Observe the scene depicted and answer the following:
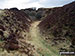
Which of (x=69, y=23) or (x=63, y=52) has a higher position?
(x=69, y=23)

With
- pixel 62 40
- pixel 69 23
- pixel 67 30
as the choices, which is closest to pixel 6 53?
pixel 62 40

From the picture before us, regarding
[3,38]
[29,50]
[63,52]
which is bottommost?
[63,52]

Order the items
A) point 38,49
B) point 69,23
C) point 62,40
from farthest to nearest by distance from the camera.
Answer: point 69,23
point 62,40
point 38,49

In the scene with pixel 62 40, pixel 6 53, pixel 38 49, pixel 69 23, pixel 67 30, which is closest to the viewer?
pixel 6 53

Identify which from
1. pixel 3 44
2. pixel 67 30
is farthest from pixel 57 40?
pixel 3 44

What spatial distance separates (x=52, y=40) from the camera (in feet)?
73.4

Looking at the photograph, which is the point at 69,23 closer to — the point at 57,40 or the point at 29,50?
the point at 57,40

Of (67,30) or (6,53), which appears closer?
(6,53)

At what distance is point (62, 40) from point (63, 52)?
3596 mm

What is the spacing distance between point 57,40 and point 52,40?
0.76 meters

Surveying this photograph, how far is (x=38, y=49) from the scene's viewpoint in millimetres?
17094

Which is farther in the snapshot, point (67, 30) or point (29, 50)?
point (67, 30)

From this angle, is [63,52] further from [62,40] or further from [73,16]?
[73,16]

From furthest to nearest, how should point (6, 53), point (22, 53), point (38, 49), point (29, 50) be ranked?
point (38, 49) < point (29, 50) < point (22, 53) < point (6, 53)
